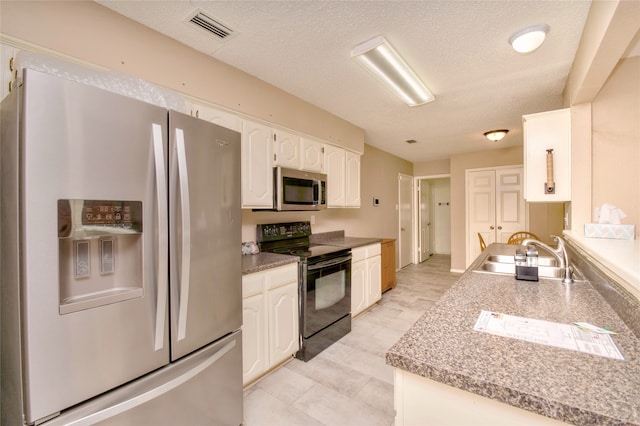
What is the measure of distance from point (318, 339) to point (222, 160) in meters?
1.85

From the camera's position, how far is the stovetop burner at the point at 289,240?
268 cm

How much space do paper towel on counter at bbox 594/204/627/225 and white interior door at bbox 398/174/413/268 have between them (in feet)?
13.2

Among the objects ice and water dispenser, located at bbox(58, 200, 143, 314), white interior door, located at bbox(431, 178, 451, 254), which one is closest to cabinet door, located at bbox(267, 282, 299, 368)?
ice and water dispenser, located at bbox(58, 200, 143, 314)

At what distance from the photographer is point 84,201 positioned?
1.00m

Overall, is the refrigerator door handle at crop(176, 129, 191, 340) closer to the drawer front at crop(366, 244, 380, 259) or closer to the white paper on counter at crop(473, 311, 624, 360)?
the white paper on counter at crop(473, 311, 624, 360)

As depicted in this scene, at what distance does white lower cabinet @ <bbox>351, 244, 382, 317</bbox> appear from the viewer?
3.20 metres

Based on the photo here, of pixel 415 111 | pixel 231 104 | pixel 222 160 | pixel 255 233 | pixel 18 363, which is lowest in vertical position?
pixel 18 363

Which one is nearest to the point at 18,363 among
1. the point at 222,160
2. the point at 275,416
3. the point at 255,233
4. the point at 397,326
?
the point at 222,160

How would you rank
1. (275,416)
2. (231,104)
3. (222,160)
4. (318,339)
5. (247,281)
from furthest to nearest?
(318,339) < (231,104) < (247,281) < (275,416) < (222,160)

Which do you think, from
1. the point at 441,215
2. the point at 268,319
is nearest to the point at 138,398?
the point at 268,319

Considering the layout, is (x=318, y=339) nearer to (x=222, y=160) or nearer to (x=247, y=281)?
(x=247, y=281)

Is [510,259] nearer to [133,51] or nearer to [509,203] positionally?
[133,51]

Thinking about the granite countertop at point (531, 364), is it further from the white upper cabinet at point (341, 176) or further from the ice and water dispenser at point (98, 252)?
the white upper cabinet at point (341, 176)

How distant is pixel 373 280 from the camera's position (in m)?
3.61
